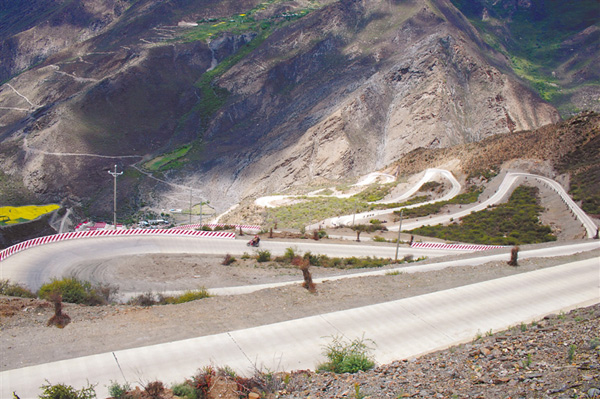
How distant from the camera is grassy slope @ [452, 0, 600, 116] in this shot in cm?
11525

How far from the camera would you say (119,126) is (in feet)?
269

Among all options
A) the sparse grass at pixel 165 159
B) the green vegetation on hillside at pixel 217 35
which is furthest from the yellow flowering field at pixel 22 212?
the green vegetation on hillside at pixel 217 35

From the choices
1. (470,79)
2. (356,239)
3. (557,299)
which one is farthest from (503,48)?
(557,299)

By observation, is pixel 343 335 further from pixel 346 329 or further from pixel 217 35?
pixel 217 35

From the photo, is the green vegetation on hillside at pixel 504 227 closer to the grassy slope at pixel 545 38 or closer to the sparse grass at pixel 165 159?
the sparse grass at pixel 165 159

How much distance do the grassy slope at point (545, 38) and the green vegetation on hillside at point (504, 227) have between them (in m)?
69.2

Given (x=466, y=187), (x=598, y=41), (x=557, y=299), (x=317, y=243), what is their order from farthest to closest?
(x=598, y=41), (x=466, y=187), (x=317, y=243), (x=557, y=299)

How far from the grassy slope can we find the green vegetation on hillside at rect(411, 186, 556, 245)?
69.2 meters

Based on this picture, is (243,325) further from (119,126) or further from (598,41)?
(598,41)

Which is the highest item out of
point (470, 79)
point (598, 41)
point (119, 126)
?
point (598, 41)

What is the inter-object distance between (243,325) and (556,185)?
133ft

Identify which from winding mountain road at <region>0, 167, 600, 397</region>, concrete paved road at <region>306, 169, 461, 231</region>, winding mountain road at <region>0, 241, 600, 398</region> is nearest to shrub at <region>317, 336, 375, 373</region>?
winding mountain road at <region>0, 241, 600, 398</region>

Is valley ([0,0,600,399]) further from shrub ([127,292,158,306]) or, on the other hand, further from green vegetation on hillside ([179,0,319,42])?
green vegetation on hillside ([179,0,319,42])

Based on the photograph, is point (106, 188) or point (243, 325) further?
point (106, 188)
